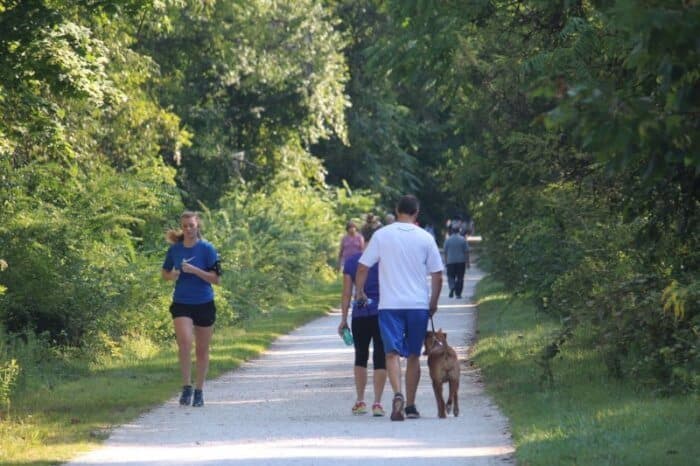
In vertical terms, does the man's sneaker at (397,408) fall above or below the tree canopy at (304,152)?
below

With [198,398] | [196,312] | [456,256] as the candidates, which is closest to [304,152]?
[456,256]

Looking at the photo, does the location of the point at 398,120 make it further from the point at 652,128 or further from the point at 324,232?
the point at 652,128

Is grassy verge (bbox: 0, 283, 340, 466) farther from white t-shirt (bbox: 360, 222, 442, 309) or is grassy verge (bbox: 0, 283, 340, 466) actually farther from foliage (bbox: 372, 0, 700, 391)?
foliage (bbox: 372, 0, 700, 391)

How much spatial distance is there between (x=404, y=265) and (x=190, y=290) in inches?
102

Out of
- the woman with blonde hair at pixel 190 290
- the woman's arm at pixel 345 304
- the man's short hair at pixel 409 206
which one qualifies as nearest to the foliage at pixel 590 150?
the man's short hair at pixel 409 206

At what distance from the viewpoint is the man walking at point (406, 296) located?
42.5 feet

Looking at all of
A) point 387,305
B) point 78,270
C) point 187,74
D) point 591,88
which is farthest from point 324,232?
point 591,88

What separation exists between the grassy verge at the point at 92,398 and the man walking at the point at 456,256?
36.9 feet

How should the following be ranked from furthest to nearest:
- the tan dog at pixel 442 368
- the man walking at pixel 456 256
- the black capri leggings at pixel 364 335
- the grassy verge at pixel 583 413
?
the man walking at pixel 456 256 → the black capri leggings at pixel 364 335 → the tan dog at pixel 442 368 → the grassy verge at pixel 583 413

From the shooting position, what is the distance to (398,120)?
5644 cm

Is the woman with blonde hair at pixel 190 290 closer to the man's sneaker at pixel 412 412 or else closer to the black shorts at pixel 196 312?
the black shorts at pixel 196 312

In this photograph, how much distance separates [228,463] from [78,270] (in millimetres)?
9685

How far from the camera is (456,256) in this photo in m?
35.0

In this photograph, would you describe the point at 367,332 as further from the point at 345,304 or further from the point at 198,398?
the point at 198,398
